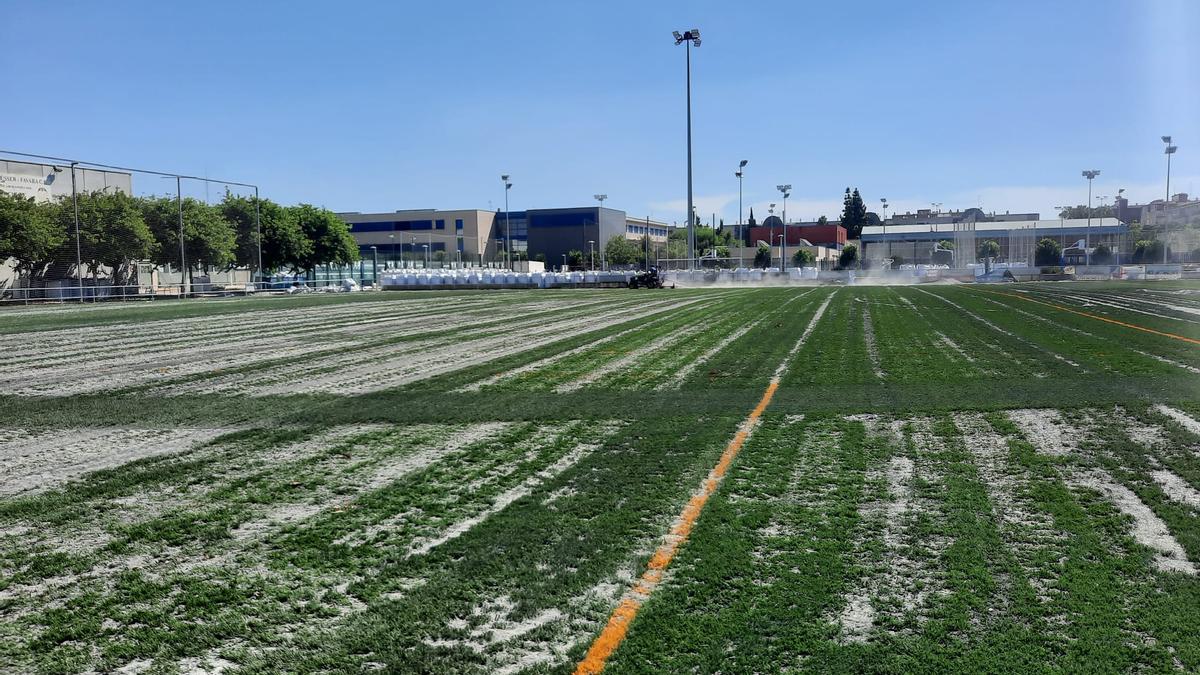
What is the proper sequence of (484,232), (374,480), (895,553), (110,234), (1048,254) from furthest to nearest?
(484,232) < (1048,254) < (110,234) < (374,480) < (895,553)

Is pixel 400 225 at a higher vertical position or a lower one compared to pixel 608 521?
higher

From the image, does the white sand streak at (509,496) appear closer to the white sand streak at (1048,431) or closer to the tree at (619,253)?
the white sand streak at (1048,431)

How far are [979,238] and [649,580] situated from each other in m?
146

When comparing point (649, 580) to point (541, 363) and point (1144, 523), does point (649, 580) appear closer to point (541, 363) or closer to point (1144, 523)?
point (1144, 523)

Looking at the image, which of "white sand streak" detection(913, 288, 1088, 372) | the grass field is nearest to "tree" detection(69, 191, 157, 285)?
the grass field

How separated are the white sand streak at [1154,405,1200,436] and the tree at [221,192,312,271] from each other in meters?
61.0

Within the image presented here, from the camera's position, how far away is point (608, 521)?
5.19 meters

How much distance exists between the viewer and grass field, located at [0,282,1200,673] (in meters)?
3.62

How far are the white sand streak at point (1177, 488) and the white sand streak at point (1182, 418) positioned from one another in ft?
5.79

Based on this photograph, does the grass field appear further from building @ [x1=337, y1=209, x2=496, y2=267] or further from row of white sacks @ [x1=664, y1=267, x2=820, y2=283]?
building @ [x1=337, y1=209, x2=496, y2=267]

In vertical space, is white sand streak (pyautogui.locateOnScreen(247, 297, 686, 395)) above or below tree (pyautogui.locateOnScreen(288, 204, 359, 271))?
below

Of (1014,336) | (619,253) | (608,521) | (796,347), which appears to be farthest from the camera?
(619,253)

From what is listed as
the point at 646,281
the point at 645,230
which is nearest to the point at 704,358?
the point at 646,281

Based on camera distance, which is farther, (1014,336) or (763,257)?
(763,257)
